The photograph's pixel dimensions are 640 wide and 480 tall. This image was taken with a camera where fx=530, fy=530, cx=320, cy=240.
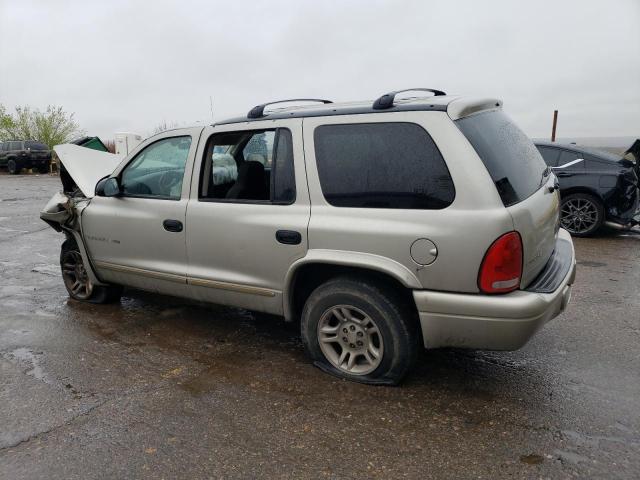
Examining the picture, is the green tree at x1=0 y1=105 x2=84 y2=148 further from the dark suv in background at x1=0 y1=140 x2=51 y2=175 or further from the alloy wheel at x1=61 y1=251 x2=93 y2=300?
the alloy wheel at x1=61 y1=251 x2=93 y2=300

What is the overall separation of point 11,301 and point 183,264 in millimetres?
2413

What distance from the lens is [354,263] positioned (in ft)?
10.4

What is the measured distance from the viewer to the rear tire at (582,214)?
802cm

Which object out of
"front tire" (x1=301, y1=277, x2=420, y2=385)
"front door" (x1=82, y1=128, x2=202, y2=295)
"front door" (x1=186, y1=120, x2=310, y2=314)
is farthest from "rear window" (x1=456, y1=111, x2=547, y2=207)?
"front door" (x1=82, y1=128, x2=202, y2=295)

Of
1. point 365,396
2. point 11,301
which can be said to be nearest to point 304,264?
point 365,396

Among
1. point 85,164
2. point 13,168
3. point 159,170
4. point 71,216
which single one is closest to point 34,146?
point 13,168

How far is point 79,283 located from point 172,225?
1.74 metres

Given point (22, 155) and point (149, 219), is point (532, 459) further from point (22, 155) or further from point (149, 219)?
point (22, 155)

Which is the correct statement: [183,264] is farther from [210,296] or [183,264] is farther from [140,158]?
[140,158]

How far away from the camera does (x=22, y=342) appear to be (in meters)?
4.23

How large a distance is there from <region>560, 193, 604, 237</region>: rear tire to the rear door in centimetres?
504

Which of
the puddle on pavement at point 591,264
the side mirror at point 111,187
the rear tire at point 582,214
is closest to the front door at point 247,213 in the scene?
the side mirror at point 111,187

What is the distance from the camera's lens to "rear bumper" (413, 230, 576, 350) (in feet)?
9.43

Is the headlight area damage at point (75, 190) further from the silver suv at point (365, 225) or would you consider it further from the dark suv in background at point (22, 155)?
the dark suv in background at point (22, 155)
